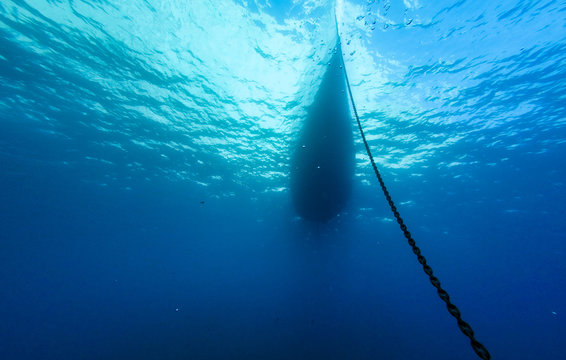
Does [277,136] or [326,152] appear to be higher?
[277,136]

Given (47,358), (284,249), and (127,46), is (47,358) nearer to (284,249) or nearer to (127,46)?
(284,249)

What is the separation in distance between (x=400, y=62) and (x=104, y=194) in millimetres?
29493

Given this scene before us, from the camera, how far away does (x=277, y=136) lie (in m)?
14.5

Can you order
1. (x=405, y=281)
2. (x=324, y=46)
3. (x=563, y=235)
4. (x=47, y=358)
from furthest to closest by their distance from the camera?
(x=405, y=281), (x=47, y=358), (x=563, y=235), (x=324, y=46)

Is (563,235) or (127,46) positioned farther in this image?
(563,235)

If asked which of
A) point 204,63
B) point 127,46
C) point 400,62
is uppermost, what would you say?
point 127,46

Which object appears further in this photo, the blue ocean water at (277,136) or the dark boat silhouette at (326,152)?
the dark boat silhouette at (326,152)

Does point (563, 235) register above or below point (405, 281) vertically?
above

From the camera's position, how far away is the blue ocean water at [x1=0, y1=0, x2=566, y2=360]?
878 centimetres

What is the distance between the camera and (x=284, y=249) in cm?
3953

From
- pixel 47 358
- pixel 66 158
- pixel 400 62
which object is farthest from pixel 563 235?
pixel 47 358

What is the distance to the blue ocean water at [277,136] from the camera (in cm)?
878

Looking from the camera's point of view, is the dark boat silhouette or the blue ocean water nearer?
the blue ocean water

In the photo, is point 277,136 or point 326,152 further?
point 277,136
